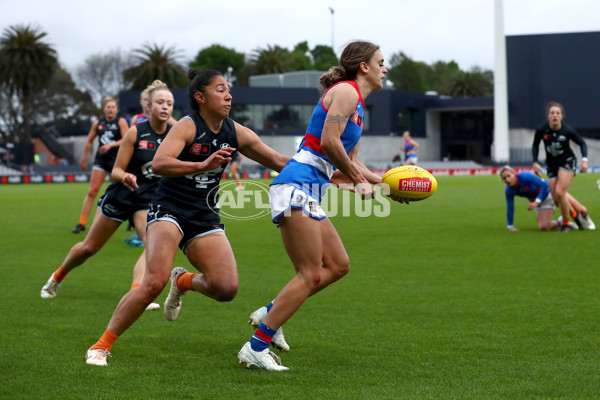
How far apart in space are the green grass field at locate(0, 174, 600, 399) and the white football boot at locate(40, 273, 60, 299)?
0.10m

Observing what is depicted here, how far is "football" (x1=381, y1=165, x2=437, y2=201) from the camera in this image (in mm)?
6238

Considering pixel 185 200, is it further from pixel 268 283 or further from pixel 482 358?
pixel 268 283

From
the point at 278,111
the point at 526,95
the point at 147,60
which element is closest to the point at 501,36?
the point at 526,95

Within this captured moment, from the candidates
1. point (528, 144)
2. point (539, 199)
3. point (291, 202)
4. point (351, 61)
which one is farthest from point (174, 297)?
point (528, 144)

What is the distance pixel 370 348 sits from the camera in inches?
245

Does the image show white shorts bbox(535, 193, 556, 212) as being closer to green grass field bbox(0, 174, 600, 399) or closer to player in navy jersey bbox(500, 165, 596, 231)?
player in navy jersey bbox(500, 165, 596, 231)

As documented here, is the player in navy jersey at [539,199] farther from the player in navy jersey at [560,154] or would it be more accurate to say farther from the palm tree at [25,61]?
the palm tree at [25,61]

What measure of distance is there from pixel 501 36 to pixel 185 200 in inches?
2590

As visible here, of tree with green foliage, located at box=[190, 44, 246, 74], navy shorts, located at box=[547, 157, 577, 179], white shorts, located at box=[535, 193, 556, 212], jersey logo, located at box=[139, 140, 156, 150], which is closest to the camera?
jersey logo, located at box=[139, 140, 156, 150]

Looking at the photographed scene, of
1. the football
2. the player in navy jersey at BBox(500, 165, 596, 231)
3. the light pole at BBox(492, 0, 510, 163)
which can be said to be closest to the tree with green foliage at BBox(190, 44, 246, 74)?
the light pole at BBox(492, 0, 510, 163)

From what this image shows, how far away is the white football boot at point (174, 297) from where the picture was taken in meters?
6.49

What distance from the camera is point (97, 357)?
5.75 m

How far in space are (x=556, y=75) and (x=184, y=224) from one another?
7687cm

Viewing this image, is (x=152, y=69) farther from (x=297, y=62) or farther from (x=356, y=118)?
(x=356, y=118)
